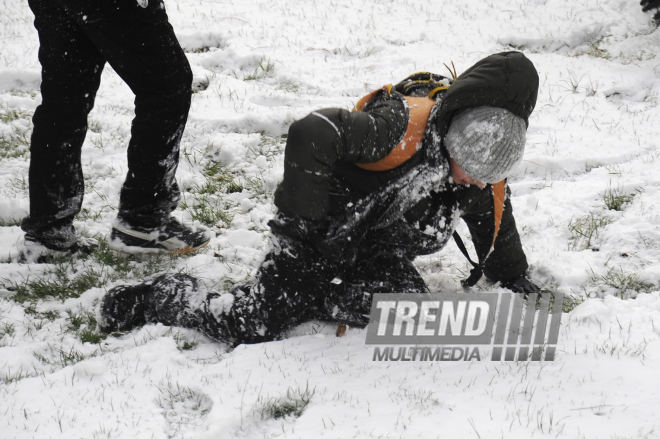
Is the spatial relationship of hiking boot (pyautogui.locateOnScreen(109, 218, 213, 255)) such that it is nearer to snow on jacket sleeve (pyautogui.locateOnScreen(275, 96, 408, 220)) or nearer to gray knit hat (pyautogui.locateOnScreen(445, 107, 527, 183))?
snow on jacket sleeve (pyautogui.locateOnScreen(275, 96, 408, 220))

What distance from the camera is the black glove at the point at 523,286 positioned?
3344 mm

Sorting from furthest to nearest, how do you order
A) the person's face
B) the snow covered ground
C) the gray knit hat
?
the person's face < the gray knit hat < the snow covered ground

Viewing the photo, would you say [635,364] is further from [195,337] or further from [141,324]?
[141,324]

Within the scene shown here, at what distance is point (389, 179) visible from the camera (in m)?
2.70

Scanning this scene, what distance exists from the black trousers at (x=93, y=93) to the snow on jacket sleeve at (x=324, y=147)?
37.1 inches

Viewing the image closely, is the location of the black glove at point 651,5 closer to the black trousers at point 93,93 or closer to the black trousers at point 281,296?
the black trousers at point 281,296

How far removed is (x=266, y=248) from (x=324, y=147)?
2.71 ft

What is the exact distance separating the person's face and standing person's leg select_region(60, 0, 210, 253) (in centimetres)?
155

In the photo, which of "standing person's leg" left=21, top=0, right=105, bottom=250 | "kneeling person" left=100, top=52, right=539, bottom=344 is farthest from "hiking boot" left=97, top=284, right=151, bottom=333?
"standing person's leg" left=21, top=0, right=105, bottom=250

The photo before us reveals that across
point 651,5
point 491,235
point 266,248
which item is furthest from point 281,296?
point 651,5

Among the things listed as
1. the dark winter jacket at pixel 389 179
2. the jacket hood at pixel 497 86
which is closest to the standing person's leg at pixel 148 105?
the dark winter jacket at pixel 389 179

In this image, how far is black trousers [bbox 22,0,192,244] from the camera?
269cm

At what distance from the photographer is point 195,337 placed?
116 inches

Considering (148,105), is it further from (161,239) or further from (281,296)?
(281,296)
